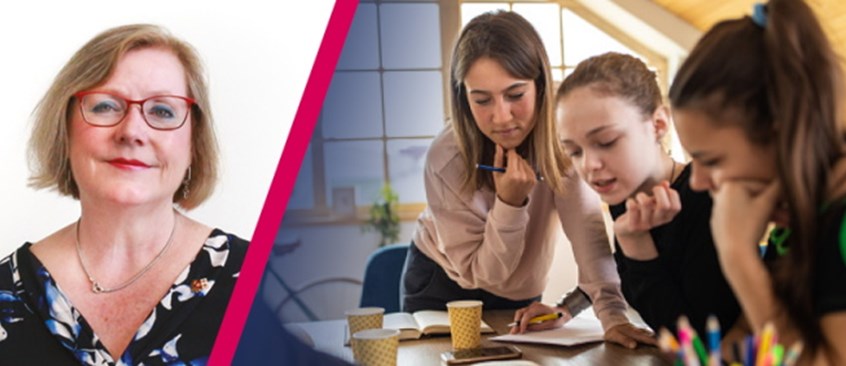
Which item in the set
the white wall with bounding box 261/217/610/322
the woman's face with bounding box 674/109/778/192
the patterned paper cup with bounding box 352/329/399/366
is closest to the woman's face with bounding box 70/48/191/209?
the white wall with bounding box 261/217/610/322

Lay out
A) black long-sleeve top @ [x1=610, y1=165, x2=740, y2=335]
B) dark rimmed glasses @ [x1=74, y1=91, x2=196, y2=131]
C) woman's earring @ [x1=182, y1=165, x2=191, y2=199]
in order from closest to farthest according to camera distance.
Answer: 1. black long-sleeve top @ [x1=610, y1=165, x2=740, y2=335]
2. dark rimmed glasses @ [x1=74, y1=91, x2=196, y2=131]
3. woman's earring @ [x1=182, y1=165, x2=191, y2=199]

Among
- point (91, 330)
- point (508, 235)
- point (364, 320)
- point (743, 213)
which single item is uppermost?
point (743, 213)

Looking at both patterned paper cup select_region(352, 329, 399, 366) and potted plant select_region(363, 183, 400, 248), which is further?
potted plant select_region(363, 183, 400, 248)

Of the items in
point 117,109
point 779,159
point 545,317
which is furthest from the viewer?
point 117,109

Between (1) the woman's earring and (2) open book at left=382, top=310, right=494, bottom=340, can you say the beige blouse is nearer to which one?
(2) open book at left=382, top=310, right=494, bottom=340

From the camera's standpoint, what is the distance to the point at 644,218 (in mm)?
874

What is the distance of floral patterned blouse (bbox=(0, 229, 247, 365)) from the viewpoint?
1468mm

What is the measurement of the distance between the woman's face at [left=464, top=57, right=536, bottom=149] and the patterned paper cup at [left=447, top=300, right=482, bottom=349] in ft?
0.76

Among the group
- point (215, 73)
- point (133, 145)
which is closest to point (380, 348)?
point (133, 145)

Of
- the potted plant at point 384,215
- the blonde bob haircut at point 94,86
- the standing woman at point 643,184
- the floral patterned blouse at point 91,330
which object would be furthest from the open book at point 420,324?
the blonde bob haircut at point 94,86

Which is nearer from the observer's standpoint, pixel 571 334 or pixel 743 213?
pixel 743 213

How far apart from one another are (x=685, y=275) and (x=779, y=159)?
0.22 m

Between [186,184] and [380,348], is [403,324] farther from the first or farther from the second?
[186,184]

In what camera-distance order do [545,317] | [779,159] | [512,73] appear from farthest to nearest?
[545,317]
[512,73]
[779,159]
